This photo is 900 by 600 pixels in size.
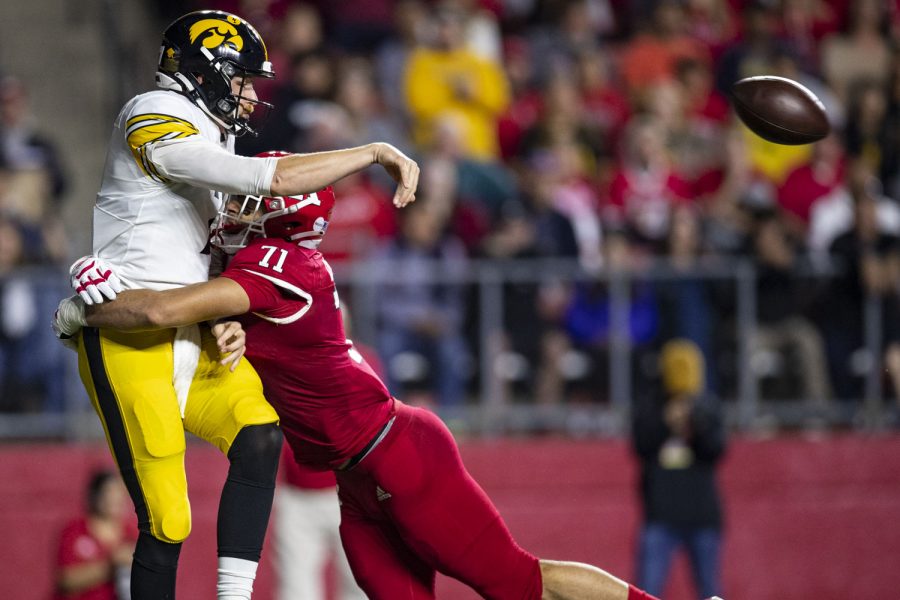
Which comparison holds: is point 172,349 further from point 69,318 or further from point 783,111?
point 783,111

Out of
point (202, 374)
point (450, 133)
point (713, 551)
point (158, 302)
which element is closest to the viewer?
point (158, 302)

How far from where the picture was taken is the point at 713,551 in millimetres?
8477

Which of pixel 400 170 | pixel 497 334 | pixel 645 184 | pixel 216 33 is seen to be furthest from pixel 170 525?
pixel 645 184

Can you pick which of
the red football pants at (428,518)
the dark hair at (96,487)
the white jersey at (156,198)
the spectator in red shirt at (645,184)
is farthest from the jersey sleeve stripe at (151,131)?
the spectator in red shirt at (645,184)

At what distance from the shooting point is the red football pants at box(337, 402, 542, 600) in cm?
493

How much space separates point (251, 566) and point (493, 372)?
13.5 ft

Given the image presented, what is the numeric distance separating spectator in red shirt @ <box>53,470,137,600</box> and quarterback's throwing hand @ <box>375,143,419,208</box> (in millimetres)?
3637

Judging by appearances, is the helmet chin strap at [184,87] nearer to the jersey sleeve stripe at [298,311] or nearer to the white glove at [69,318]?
the jersey sleeve stripe at [298,311]

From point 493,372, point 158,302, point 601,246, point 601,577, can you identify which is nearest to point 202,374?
point 158,302

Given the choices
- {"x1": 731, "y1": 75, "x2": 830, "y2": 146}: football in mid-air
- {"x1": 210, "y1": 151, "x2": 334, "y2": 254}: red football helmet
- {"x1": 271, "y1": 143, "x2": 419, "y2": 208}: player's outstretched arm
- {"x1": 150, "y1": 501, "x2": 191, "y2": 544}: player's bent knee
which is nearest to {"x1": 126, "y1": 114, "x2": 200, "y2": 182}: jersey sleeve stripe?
{"x1": 210, "y1": 151, "x2": 334, "y2": 254}: red football helmet

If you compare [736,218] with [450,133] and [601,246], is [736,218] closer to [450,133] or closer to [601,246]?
[601,246]

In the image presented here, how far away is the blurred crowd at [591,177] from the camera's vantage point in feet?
28.9

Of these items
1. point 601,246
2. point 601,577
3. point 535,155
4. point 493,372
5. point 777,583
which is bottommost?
point 777,583

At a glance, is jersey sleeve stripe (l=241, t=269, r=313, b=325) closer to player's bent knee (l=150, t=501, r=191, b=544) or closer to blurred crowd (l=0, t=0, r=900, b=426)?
player's bent knee (l=150, t=501, r=191, b=544)
